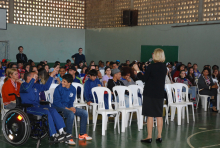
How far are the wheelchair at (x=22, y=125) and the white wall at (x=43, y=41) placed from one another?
37.5 feet

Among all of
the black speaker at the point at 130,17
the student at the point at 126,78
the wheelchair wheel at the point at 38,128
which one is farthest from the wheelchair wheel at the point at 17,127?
the black speaker at the point at 130,17

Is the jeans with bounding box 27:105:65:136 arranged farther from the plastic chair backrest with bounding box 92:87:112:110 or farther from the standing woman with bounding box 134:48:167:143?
the standing woman with bounding box 134:48:167:143

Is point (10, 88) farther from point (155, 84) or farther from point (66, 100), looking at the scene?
point (155, 84)

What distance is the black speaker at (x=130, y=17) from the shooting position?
48.3 ft

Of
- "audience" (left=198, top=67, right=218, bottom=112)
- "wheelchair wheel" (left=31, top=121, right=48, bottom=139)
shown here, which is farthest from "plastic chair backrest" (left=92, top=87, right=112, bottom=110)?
"audience" (left=198, top=67, right=218, bottom=112)

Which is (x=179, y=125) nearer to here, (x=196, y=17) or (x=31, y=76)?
(x=31, y=76)

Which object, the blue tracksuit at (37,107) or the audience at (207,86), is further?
the audience at (207,86)

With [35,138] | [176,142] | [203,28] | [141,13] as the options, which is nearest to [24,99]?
[35,138]

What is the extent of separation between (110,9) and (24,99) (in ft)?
41.3

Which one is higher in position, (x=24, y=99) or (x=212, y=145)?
(x=24, y=99)

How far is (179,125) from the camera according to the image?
6.17 m

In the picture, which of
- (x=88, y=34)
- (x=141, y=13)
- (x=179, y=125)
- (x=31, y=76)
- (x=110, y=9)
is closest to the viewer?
(x=31, y=76)

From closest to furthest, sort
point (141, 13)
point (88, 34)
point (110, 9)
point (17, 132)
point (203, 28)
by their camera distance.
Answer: point (17, 132), point (203, 28), point (141, 13), point (110, 9), point (88, 34)

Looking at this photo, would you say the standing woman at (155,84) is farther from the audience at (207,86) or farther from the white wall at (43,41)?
the white wall at (43,41)
